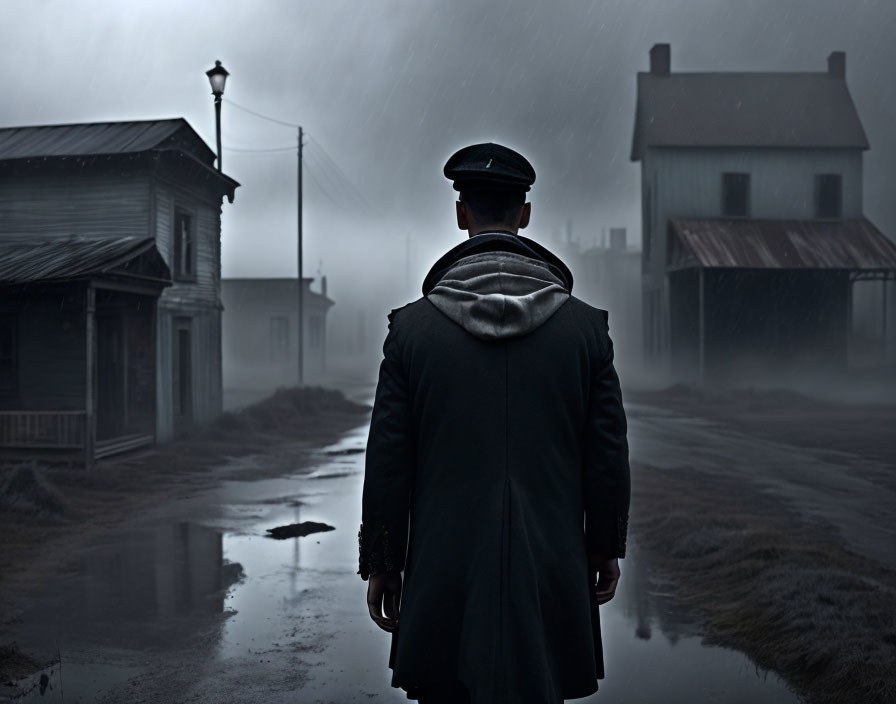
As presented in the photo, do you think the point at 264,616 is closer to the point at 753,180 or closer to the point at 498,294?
the point at 498,294

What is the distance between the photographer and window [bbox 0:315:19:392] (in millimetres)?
17766

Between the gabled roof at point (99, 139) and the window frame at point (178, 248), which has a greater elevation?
the gabled roof at point (99, 139)

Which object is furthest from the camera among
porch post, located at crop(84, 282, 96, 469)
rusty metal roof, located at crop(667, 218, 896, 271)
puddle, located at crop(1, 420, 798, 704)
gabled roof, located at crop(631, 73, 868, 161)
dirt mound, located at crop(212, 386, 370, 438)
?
gabled roof, located at crop(631, 73, 868, 161)

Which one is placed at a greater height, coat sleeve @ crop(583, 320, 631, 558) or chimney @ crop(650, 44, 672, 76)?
chimney @ crop(650, 44, 672, 76)

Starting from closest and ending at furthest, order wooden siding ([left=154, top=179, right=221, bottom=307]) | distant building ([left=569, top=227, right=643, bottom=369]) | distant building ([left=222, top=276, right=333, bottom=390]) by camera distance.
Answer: wooden siding ([left=154, top=179, right=221, bottom=307]) → distant building ([left=222, top=276, right=333, bottom=390]) → distant building ([left=569, top=227, right=643, bottom=369])

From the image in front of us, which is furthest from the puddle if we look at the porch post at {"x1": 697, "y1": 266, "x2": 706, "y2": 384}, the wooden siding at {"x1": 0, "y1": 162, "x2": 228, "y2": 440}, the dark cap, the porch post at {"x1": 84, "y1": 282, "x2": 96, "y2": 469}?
the porch post at {"x1": 697, "y1": 266, "x2": 706, "y2": 384}

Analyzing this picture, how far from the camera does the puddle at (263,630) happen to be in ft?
16.7

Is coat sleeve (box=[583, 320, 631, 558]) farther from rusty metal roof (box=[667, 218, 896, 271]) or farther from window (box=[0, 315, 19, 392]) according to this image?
rusty metal roof (box=[667, 218, 896, 271])

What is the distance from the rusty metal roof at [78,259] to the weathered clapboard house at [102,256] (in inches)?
1.8

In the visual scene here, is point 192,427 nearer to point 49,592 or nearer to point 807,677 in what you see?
point 49,592

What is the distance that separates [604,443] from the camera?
9.07ft

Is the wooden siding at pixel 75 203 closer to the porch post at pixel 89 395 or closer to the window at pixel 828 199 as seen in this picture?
the porch post at pixel 89 395

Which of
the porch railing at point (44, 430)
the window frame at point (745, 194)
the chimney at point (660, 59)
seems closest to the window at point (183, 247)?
the porch railing at point (44, 430)

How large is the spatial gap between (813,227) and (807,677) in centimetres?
2947
